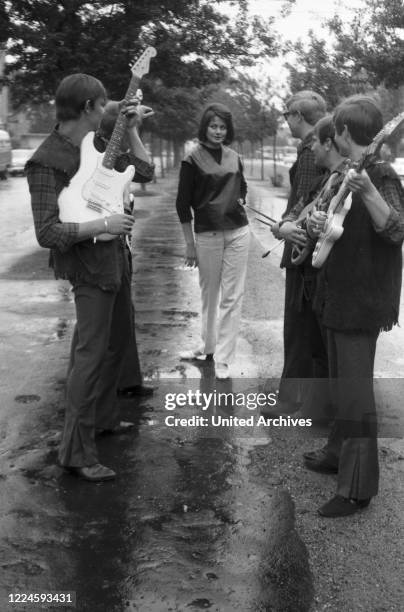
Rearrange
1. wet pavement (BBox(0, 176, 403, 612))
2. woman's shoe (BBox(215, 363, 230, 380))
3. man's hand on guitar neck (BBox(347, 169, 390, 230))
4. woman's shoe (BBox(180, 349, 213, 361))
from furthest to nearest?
woman's shoe (BBox(180, 349, 213, 361)) < woman's shoe (BBox(215, 363, 230, 380)) < man's hand on guitar neck (BBox(347, 169, 390, 230)) < wet pavement (BBox(0, 176, 403, 612))

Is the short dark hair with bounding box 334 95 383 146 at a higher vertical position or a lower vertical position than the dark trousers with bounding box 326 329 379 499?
higher

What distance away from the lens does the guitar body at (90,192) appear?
3590 mm

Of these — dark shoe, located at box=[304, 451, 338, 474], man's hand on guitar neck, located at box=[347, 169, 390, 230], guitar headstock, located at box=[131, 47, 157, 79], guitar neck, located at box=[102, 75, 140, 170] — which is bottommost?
dark shoe, located at box=[304, 451, 338, 474]

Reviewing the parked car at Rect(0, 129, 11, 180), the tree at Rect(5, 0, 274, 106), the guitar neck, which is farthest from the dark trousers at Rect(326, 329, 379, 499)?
the parked car at Rect(0, 129, 11, 180)

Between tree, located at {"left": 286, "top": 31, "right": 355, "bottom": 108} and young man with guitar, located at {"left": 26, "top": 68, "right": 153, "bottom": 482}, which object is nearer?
young man with guitar, located at {"left": 26, "top": 68, "right": 153, "bottom": 482}

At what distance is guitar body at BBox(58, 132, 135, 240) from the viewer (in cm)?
359

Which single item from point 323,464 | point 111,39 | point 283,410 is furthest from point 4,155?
point 323,464

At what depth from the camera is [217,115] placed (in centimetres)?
517

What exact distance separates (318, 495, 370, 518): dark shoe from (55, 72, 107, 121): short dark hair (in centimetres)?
213

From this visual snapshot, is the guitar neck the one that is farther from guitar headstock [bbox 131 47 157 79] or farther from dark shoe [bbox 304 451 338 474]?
dark shoe [bbox 304 451 338 474]

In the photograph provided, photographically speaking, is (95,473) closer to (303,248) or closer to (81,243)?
(81,243)

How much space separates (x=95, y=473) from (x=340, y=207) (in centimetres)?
173

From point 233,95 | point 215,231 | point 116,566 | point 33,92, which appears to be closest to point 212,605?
point 116,566

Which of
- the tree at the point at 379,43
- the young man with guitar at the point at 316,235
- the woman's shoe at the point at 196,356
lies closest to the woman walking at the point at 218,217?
the woman's shoe at the point at 196,356
